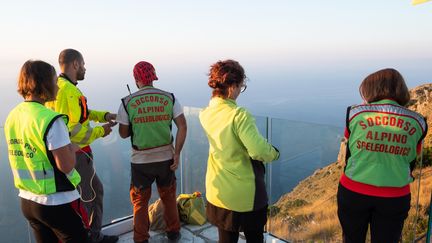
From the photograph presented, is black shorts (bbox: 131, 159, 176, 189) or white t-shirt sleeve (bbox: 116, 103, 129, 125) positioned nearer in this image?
white t-shirt sleeve (bbox: 116, 103, 129, 125)

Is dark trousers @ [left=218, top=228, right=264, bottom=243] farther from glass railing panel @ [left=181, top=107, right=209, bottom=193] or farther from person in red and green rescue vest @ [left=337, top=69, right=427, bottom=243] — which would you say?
glass railing panel @ [left=181, top=107, right=209, bottom=193]

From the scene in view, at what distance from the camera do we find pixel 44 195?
86.8 inches

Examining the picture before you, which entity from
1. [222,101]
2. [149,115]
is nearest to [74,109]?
[149,115]

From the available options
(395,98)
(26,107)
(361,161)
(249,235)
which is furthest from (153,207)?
(395,98)

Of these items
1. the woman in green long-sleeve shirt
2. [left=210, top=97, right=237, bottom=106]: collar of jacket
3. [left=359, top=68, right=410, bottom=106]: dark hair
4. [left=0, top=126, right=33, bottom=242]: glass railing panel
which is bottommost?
[left=0, top=126, right=33, bottom=242]: glass railing panel

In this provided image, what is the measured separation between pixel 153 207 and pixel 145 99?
1.58m

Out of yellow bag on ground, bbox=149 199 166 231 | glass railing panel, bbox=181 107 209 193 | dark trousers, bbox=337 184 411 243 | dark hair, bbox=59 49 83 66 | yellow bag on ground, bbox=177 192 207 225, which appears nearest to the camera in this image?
dark trousers, bbox=337 184 411 243

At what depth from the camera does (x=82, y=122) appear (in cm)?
319

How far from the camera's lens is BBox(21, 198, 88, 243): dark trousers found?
2.21 meters

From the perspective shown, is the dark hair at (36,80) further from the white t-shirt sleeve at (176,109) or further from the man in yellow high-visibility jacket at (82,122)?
the white t-shirt sleeve at (176,109)

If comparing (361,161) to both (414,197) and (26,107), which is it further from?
(26,107)

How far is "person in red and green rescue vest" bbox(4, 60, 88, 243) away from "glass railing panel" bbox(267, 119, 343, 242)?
2.12 metres

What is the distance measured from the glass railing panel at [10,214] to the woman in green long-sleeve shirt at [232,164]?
2189 millimetres

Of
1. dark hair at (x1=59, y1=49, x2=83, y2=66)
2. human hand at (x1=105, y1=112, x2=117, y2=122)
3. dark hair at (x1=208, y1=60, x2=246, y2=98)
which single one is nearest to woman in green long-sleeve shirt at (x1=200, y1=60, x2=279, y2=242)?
dark hair at (x1=208, y1=60, x2=246, y2=98)
